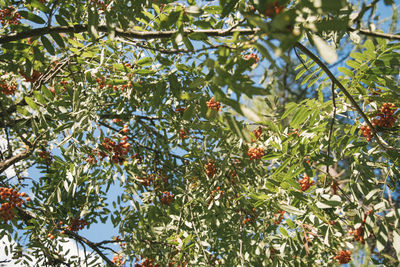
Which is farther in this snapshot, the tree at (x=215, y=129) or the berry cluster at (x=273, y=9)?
the tree at (x=215, y=129)

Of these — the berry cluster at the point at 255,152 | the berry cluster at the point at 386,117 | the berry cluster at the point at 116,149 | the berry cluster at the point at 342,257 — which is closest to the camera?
the berry cluster at the point at 386,117

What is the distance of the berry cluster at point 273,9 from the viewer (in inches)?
29.8

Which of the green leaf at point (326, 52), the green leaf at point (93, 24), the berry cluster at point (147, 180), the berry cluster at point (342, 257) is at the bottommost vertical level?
the berry cluster at point (342, 257)

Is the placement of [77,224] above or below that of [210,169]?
above

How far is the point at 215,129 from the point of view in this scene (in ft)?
6.36

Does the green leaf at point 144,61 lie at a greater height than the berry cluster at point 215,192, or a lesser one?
greater

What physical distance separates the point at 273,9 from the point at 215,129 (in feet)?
3.93

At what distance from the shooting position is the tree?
1212 mm

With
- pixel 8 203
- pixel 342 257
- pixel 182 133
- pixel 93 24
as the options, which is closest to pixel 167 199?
pixel 182 133

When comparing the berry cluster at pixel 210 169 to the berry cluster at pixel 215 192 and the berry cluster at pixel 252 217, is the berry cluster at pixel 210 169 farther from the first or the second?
the berry cluster at pixel 252 217

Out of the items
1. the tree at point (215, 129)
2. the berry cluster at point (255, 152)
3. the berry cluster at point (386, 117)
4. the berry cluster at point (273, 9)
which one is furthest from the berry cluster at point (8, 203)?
the berry cluster at point (386, 117)

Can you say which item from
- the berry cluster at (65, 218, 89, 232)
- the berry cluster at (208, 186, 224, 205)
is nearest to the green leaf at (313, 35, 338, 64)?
the berry cluster at (208, 186, 224, 205)

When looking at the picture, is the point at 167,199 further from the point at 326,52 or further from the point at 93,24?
the point at 326,52

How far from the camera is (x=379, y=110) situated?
1833mm
